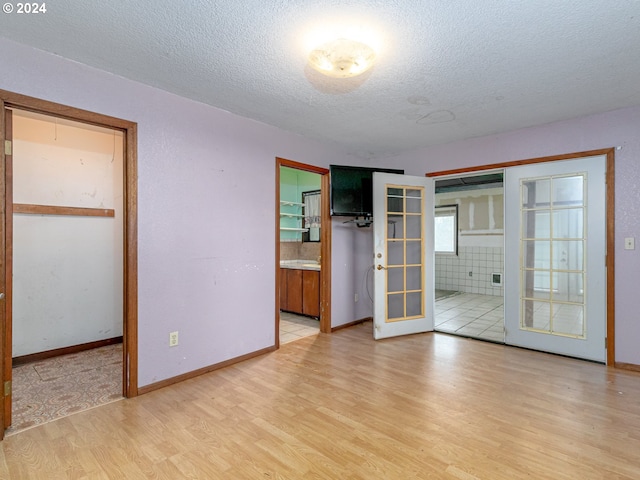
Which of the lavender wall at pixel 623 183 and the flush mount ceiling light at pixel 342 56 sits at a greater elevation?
the flush mount ceiling light at pixel 342 56

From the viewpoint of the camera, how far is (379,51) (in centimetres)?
206

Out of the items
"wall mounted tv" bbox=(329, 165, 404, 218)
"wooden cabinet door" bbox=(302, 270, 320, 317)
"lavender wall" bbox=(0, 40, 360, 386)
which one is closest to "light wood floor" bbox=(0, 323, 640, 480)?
"lavender wall" bbox=(0, 40, 360, 386)

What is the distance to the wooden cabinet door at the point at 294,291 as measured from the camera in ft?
16.1

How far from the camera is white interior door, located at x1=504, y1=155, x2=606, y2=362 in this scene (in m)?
3.17

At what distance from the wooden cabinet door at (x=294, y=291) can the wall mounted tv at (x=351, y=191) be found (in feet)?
4.37

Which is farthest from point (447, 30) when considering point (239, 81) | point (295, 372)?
point (295, 372)

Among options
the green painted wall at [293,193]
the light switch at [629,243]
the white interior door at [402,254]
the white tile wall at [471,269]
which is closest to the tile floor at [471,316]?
the white tile wall at [471,269]

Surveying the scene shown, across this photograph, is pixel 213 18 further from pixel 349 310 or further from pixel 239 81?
pixel 349 310

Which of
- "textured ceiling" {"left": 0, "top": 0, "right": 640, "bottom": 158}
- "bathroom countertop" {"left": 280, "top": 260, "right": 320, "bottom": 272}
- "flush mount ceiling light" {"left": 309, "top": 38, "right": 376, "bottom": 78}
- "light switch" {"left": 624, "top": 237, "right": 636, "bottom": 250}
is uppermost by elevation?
"textured ceiling" {"left": 0, "top": 0, "right": 640, "bottom": 158}

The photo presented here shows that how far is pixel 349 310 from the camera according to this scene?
447 cm

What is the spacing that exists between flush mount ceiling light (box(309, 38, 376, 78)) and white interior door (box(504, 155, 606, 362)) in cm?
254

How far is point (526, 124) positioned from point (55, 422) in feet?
15.5

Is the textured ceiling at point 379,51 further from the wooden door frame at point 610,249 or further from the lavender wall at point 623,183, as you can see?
the wooden door frame at point 610,249

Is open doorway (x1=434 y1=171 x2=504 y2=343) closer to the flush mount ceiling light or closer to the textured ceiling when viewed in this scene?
the textured ceiling
